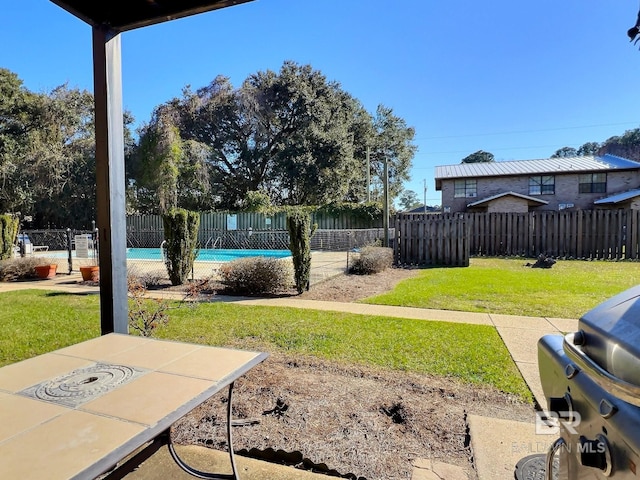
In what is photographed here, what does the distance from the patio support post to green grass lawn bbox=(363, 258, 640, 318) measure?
4718mm

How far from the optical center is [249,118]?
2762 centimetres

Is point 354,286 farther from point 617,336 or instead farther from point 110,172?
point 617,336

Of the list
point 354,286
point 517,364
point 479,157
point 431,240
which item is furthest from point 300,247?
point 479,157

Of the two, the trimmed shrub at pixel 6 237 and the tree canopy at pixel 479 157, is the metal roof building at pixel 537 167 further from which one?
the tree canopy at pixel 479 157

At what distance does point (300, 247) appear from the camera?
766cm

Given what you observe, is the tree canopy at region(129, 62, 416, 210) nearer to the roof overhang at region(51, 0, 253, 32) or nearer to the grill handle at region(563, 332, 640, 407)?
the roof overhang at region(51, 0, 253, 32)

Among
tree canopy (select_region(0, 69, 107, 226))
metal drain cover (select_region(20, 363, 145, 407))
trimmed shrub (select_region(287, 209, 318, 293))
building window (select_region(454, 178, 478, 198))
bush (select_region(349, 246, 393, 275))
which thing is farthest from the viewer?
building window (select_region(454, 178, 478, 198))

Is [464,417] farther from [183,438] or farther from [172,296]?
[172,296]

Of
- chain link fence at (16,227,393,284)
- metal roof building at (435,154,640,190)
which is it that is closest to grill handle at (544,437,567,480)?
chain link fence at (16,227,393,284)

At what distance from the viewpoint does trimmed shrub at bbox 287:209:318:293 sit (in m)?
7.67

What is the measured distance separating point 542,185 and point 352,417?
80.9ft

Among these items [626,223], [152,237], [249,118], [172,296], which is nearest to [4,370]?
[172,296]

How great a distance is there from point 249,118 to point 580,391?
94.5ft

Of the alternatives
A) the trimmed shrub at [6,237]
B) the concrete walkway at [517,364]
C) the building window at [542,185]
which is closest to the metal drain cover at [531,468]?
the concrete walkway at [517,364]
